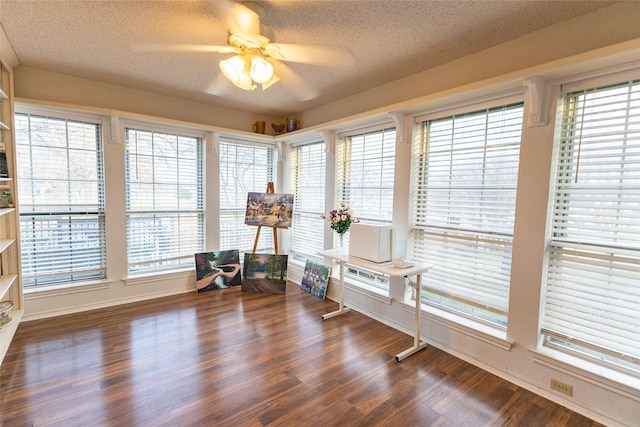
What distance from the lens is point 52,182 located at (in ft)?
10.3

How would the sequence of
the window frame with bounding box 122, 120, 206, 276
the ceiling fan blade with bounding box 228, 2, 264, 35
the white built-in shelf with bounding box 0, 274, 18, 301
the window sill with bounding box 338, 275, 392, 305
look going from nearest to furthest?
the ceiling fan blade with bounding box 228, 2, 264, 35 < the white built-in shelf with bounding box 0, 274, 18, 301 < the window sill with bounding box 338, 275, 392, 305 < the window frame with bounding box 122, 120, 206, 276

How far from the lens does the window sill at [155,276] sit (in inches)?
142

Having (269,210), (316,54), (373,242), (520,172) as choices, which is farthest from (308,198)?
(520,172)

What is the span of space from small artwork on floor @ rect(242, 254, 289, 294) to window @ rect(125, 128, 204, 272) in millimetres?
761

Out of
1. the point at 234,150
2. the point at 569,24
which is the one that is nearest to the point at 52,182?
the point at 234,150

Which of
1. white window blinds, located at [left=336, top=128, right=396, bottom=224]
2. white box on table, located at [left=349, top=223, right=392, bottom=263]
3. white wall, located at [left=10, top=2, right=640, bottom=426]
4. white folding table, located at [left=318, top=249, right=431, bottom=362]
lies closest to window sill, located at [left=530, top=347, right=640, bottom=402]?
white wall, located at [left=10, top=2, right=640, bottom=426]

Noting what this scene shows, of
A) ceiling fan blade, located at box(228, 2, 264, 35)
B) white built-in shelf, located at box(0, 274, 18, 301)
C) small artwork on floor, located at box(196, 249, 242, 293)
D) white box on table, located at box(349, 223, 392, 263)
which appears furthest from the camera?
small artwork on floor, located at box(196, 249, 242, 293)

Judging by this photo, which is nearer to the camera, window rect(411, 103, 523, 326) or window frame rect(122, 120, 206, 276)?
window rect(411, 103, 523, 326)

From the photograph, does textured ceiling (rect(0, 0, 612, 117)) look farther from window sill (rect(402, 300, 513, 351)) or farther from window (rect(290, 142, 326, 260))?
window sill (rect(402, 300, 513, 351))

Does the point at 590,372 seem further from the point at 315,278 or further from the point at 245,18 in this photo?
the point at 245,18

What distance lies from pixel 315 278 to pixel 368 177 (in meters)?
1.50

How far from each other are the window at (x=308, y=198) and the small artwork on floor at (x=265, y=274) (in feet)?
1.63

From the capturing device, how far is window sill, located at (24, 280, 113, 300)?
121 inches

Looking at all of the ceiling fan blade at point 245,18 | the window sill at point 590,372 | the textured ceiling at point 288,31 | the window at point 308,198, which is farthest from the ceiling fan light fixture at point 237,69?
the window sill at point 590,372
